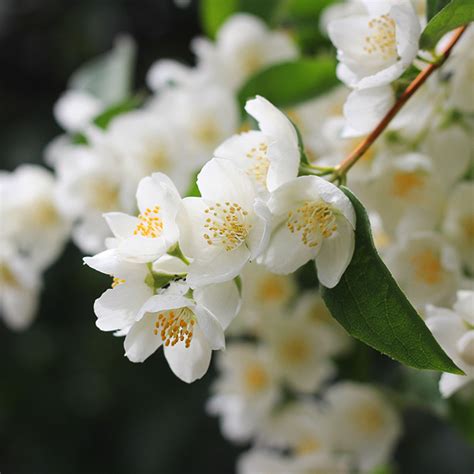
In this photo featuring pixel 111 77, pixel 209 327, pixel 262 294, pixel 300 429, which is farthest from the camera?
pixel 111 77

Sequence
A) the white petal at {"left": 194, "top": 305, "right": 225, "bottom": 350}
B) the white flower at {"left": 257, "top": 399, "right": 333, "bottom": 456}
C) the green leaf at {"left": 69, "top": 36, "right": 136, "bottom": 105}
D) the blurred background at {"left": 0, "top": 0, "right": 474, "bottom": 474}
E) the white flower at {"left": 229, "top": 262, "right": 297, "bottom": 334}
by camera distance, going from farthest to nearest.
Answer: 1. the blurred background at {"left": 0, "top": 0, "right": 474, "bottom": 474}
2. the green leaf at {"left": 69, "top": 36, "right": 136, "bottom": 105}
3. the white flower at {"left": 257, "top": 399, "right": 333, "bottom": 456}
4. the white flower at {"left": 229, "top": 262, "right": 297, "bottom": 334}
5. the white petal at {"left": 194, "top": 305, "right": 225, "bottom": 350}

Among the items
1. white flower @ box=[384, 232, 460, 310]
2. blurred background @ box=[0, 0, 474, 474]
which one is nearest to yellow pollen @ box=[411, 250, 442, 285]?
white flower @ box=[384, 232, 460, 310]

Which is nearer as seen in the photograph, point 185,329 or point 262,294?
point 185,329

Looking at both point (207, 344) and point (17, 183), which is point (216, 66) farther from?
point (207, 344)

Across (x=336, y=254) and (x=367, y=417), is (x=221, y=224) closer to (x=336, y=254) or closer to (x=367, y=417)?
(x=336, y=254)

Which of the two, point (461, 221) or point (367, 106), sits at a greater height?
point (367, 106)

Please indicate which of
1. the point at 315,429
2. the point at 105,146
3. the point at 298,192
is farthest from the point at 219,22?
the point at 298,192

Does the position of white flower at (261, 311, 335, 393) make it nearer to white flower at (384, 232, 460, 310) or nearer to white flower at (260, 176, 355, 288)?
white flower at (384, 232, 460, 310)

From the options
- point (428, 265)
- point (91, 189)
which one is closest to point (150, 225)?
point (428, 265)

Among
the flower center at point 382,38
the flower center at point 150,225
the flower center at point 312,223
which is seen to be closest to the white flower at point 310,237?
the flower center at point 312,223
